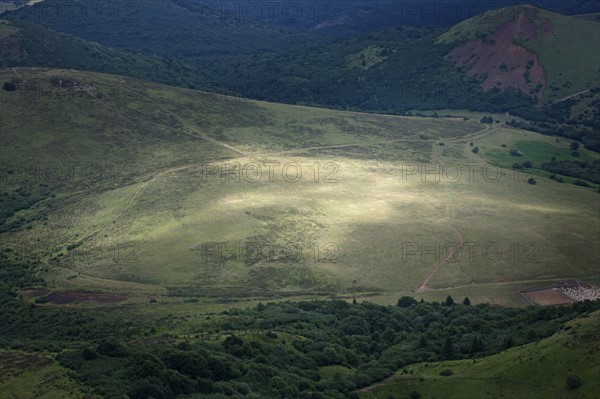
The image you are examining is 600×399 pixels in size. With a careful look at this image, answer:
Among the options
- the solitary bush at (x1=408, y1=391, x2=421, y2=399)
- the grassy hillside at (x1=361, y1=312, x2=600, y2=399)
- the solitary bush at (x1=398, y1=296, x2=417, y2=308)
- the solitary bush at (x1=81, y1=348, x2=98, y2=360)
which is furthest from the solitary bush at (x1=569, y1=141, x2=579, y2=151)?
the solitary bush at (x1=81, y1=348, x2=98, y2=360)

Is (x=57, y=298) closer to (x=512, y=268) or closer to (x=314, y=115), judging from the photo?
(x=512, y=268)

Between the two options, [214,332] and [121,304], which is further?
[121,304]

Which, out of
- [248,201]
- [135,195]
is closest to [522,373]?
[248,201]

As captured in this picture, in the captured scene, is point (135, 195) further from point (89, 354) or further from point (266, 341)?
point (89, 354)

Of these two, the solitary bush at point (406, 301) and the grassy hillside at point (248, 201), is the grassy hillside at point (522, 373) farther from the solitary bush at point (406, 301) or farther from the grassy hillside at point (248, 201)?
the grassy hillside at point (248, 201)

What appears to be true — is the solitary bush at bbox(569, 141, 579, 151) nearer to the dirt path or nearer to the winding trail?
the winding trail

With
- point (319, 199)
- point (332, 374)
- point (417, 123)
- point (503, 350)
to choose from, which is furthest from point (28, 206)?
point (417, 123)
